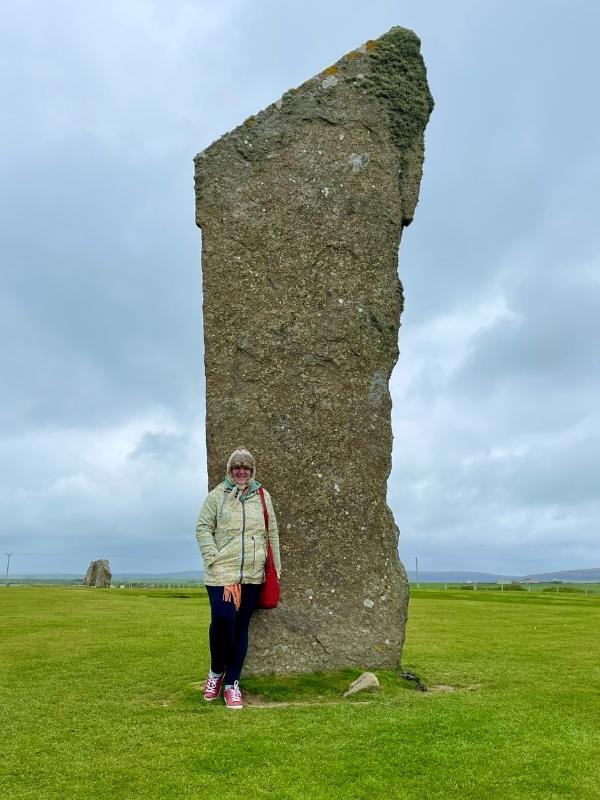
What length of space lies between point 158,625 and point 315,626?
7332 millimetres

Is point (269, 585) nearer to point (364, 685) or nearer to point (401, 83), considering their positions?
point (364, 685)

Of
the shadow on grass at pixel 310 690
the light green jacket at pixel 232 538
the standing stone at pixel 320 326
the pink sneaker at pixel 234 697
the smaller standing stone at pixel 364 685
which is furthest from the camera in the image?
the standing stone at pixel 320 326

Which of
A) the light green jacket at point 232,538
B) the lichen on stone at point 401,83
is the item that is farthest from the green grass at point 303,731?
the lichen on stone at point 401,83

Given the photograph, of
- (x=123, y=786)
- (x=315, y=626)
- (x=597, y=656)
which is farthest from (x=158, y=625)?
(x=123, y=786)

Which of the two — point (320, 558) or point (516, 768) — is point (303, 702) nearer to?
point (320, 558)

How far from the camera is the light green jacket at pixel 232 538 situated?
26.2 feet

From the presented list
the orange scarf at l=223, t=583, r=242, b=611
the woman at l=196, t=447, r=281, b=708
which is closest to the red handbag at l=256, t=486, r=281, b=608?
the woman at l=196, t=447, r=281, b=708

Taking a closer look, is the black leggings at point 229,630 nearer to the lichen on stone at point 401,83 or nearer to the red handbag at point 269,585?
the red handbag at point 269,585

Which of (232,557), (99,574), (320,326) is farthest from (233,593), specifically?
(99,574)

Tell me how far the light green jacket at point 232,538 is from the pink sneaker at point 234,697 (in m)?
1.06

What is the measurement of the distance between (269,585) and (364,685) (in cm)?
146

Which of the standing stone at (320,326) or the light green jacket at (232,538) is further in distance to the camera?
the standing stone at (320,326)

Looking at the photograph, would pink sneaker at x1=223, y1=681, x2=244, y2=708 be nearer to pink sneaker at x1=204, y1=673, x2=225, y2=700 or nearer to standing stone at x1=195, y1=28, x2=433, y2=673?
pink sneaker at x1=204, y1=673, x2=225, y2=700

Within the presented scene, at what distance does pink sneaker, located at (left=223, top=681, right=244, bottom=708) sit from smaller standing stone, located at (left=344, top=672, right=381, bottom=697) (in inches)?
44.5
